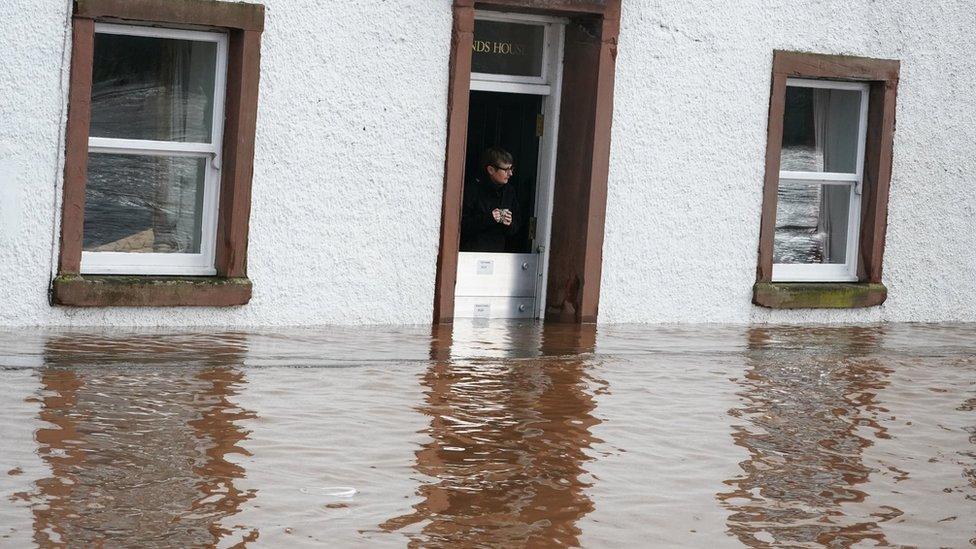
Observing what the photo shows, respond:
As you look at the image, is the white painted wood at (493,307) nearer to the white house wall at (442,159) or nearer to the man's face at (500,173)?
the white house wall at (442,159)

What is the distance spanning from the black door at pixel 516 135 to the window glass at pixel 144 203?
92.6 inches

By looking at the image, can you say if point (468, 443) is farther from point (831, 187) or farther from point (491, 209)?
point (831, 187)

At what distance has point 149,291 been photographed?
32.5 feet

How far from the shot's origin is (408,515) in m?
5.26

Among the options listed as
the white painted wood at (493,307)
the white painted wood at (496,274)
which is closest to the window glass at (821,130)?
the white painted wood at (496,274)

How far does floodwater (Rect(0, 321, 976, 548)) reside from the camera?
5.15 m

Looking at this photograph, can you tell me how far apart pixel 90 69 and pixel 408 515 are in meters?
5.32

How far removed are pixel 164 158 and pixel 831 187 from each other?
5.63 m

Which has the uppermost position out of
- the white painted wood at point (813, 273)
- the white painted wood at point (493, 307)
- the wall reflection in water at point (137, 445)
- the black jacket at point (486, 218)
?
the black jacket at point (486, 218)

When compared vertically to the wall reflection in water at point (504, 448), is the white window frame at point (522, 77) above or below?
above

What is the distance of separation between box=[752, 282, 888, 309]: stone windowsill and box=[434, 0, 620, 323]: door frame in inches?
58.9

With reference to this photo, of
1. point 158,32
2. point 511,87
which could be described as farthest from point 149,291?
point 511,87

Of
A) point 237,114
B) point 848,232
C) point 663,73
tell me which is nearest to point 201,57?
point 237,114

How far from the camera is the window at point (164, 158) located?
32.2 ft
